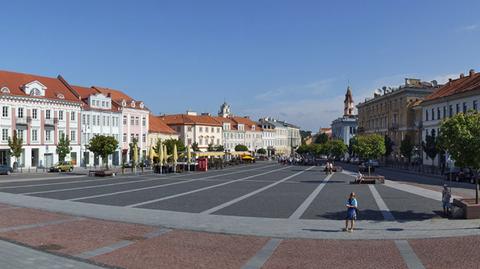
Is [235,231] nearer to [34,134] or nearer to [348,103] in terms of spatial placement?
[34,134]

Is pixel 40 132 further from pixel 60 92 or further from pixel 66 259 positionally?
pixel 66 259

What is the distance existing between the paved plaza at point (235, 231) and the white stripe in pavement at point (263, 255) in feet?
0.08

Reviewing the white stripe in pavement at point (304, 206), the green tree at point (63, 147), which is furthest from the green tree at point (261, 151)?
the white stripe in pavement at point (304, 206)

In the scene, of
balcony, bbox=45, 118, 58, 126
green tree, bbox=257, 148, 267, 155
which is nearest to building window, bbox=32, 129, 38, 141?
balcony, bbox=45, 118, 58, 126

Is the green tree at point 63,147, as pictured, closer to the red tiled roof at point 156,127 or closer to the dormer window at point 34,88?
the dormer window at point 34,88

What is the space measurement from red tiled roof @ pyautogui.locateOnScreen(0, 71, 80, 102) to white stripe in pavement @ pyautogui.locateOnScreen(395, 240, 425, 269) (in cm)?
5231

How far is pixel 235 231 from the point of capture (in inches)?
606

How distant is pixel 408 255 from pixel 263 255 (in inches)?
136

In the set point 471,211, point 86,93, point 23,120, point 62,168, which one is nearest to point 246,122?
point 86,93

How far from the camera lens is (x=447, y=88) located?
6800 cm

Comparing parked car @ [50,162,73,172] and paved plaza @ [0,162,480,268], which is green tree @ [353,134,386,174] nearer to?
paved plaza @ [0,162,480,268]

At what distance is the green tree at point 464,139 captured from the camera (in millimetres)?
17516

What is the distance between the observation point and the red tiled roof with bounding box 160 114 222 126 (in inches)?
4318

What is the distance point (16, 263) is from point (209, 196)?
15.4 meters
